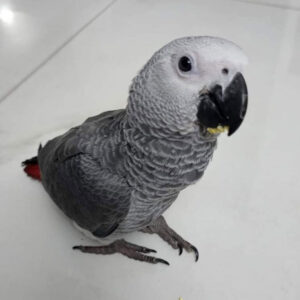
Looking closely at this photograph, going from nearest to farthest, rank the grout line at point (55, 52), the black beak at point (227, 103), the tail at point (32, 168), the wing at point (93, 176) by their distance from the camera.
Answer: the black beak at point (227, 103) < the wing at point (93, 176) < the tail at point (32, 168) < the grout line at point (55, 52)

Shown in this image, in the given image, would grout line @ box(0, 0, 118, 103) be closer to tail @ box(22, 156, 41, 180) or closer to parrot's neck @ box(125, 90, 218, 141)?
tail @ box(22, 156, 41, 180)

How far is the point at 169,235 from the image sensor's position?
109 centimetres

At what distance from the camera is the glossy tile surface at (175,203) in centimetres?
101

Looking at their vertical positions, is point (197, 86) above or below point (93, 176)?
above

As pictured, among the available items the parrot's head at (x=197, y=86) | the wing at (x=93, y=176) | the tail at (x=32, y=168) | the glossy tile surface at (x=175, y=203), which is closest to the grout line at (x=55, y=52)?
the glossy tile surface at (x=175, y=203)

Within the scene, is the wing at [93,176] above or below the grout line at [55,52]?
below

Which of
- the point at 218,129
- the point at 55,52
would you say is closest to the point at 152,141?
the point at 218,129

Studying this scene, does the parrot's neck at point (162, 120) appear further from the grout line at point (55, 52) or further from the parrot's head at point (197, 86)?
the grout line at point (55, 52)

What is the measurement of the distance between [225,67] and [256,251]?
27.5 inches

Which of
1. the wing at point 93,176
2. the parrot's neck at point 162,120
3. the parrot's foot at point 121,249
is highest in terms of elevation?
the parrot's neck at point 162,120

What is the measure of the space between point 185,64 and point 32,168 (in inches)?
31.1

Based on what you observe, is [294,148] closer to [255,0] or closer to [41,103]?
[41,103]

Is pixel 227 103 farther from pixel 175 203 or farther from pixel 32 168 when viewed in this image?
pixel 32 168

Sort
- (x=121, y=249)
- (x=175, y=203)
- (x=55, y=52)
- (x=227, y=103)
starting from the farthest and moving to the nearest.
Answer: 1. (x=55, y=52)
2. (x=175, y=203)
3. (x=121, y=249)
4. (x=227, y=103)
